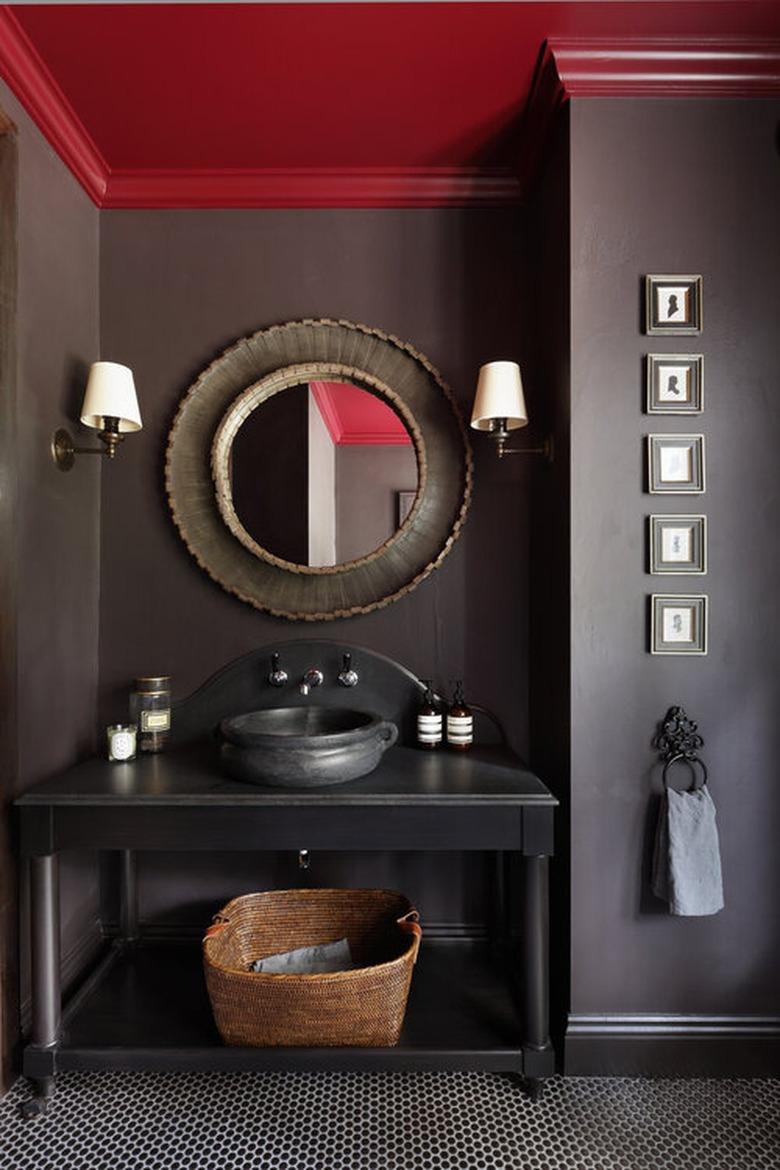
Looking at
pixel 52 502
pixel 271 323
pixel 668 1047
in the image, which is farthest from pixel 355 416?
pixel 668 1047

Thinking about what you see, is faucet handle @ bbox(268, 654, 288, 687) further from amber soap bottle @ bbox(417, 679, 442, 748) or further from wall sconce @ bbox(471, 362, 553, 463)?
wall sconce @ bbox(471, 362, 553, 463)

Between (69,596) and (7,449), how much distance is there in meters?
0.52

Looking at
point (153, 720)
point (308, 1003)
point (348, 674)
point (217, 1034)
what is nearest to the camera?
point (308, 1003)

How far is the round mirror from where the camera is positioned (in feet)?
7.65

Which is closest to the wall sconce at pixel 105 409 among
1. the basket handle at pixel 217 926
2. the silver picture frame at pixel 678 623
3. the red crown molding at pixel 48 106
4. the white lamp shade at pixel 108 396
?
the white lamp shade at pixel 108 396

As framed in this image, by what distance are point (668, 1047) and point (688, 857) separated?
0.55 m

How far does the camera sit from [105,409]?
2.05 metres

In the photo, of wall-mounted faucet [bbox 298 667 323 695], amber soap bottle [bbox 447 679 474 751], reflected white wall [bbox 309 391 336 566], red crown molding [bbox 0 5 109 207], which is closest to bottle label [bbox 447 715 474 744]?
amber soap bottle [bbox 447 679 474 751]

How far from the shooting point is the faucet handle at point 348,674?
225cm

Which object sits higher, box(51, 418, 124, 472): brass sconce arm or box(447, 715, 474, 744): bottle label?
box(51, 418, 124, 472): brass sconce arm

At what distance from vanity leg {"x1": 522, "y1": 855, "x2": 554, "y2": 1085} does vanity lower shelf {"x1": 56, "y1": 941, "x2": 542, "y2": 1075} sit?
0.01 m

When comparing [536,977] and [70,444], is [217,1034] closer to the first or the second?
[536,977]

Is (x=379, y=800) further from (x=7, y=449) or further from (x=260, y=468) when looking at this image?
(x=7, y=449)

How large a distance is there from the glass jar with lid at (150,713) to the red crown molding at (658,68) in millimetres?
2081
